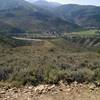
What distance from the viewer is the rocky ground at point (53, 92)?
7172 mm

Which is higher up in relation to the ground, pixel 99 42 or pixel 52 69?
pixel 52 69

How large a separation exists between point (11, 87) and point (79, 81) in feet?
7.17

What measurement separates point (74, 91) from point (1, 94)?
2059 millimetres

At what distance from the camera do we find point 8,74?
9016 mm

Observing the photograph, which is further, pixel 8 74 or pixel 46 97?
pixel 8 74

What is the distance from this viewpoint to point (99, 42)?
97062 mm

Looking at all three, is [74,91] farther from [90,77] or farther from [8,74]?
[8,74]

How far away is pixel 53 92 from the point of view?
754cm

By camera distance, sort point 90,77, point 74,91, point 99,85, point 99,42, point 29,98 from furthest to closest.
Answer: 1. point 99,42
2. point 90,77
3. point 99,85
4. point 74,91
5. point 29,98

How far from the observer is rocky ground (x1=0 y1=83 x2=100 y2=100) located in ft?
23.5

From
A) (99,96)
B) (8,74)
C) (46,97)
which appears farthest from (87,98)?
(8,74)

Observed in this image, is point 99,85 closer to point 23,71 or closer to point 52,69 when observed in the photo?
point 52,69

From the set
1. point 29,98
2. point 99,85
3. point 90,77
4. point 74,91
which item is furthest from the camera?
point 90,77

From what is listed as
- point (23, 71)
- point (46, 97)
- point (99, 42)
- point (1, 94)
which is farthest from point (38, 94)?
point (99, 42)
